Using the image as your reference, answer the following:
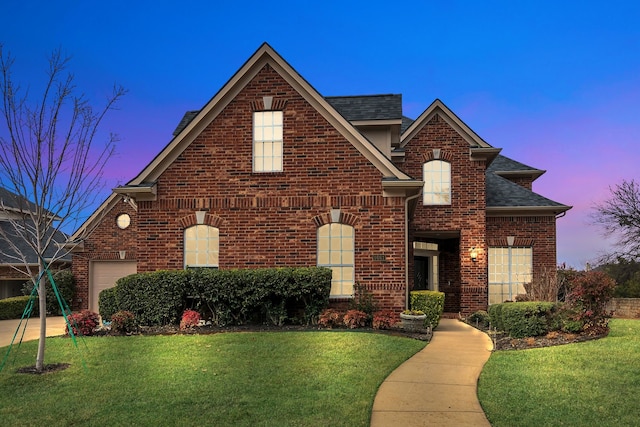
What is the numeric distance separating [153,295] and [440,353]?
23.0 feet

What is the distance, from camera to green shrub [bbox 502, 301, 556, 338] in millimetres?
12617

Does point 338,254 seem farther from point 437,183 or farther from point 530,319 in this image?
point 437,183

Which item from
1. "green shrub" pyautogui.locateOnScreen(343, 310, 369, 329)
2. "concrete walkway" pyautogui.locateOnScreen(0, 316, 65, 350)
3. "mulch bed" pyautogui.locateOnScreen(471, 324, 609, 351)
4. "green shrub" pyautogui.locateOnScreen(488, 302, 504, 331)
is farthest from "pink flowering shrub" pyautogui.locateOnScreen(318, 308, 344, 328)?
"concrete walkway" pyautogui.locateOnScreen(0, 316, 65, 350)

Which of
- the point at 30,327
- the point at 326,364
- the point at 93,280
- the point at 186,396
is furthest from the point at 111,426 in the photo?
the point at 93,280

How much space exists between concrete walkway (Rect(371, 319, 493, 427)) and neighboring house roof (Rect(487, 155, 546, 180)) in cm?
1374

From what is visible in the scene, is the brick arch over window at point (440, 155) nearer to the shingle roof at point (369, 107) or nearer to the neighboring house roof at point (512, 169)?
the shingle roof at point (369, 107)

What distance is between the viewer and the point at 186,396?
749 centimetres

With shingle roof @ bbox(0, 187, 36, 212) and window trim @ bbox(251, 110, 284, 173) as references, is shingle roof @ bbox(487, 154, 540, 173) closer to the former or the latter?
window trim @ bbox(251, 110, 284, 173)

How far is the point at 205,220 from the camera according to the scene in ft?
50.6

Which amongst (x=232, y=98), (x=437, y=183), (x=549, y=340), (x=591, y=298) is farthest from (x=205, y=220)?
(x=591, y=298)

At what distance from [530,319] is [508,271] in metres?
9.47

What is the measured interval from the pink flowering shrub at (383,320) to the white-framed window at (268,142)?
190 inches

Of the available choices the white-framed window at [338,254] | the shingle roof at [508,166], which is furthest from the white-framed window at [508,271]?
the white-framed window at [338,254]

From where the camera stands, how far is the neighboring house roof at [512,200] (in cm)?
2122
